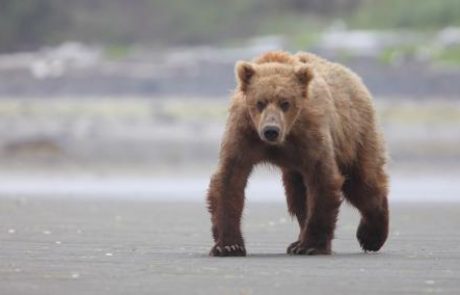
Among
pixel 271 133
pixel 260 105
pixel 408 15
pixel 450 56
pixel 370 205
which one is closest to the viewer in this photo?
pixel 271 133

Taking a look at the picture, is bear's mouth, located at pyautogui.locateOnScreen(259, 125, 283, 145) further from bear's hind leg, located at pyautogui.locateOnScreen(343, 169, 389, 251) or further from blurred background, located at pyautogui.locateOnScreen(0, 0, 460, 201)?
blurred background, located at pyautogui.locateOnScreen(0, 0, 460, 201)

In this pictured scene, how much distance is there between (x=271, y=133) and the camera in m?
10.0

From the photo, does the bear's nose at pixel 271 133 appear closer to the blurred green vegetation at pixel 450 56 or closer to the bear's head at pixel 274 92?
the bear's head at pixel 274 92

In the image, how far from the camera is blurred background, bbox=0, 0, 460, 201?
70.4ft

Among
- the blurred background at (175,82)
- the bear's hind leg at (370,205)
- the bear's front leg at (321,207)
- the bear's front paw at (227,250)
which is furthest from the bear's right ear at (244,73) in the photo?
the blurred background at (175,82)

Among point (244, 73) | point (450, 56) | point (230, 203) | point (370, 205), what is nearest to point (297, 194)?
point (370, 205)

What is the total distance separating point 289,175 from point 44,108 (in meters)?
17.0

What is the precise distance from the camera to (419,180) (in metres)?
20.8

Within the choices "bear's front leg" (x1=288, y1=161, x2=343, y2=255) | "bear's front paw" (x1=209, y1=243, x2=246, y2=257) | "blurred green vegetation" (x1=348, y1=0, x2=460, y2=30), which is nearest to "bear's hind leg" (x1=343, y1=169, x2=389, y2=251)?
"bear's front leg" (x1=288, y1=161, x2=343, y2=255)

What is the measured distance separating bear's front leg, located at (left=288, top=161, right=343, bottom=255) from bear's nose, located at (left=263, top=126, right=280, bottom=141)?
0.46 m

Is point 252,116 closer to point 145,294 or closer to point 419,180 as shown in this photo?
point 145,294

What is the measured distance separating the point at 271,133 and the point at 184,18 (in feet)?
94.2

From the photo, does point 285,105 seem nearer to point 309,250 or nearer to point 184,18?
point 309,250

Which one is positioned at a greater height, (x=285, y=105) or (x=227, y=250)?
(x=285, y=105)
